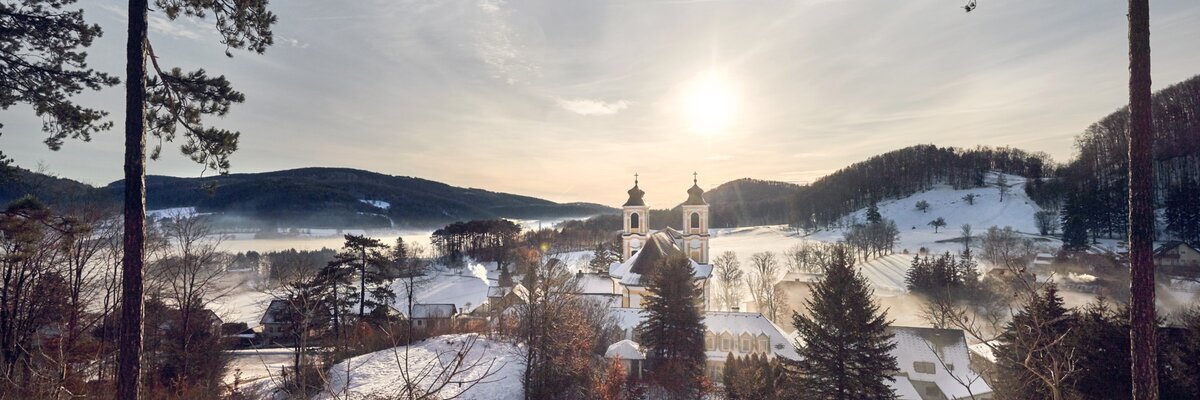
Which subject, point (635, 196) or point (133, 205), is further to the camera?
point (635, 196)

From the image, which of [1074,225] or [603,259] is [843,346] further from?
[1074,225]

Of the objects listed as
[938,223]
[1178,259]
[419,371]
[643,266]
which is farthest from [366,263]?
[938,223]

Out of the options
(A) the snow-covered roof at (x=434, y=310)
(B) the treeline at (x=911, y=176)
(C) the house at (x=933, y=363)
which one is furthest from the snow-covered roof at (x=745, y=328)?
(B) the treeline at (x=911, y=176)

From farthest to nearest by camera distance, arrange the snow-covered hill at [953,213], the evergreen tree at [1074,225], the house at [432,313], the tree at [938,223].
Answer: the tree at [938,223] < the snow-covered hill at [953,213] < the evergreen tree at [1074,225] < the house at [432,313]

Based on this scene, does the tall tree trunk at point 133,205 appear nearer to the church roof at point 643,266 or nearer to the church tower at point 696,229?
the church roof at point 643,266

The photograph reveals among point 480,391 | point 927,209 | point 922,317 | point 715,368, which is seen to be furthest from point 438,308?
point 927,209
